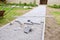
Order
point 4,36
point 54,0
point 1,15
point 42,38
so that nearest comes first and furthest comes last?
point 42,38 → point 4,36 → point 1,15 → point 54,0

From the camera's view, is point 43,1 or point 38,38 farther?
point 43,1

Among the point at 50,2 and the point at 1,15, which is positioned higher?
the point at 1,15

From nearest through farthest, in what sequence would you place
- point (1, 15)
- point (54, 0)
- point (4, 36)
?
1. point (4, 36)
2. point (1, 15)
3. point (54, 0)

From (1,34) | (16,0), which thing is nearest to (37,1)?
(16,0)

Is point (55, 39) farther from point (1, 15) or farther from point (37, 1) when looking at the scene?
point (37, 1)

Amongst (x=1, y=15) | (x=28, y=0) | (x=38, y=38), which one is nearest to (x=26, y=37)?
(x=38, y=38)

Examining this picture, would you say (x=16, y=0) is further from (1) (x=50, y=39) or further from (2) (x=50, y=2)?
(1) (x=50, y=39)

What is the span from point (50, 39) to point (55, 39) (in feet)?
0.73

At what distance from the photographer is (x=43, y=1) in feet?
91.5

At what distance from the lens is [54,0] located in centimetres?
2655

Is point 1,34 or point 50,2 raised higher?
point 1,34

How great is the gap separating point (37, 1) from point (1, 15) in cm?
1630

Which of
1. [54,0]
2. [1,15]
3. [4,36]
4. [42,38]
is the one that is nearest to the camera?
[42,38]

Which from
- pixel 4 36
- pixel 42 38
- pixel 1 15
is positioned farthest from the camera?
pixel 1 15
